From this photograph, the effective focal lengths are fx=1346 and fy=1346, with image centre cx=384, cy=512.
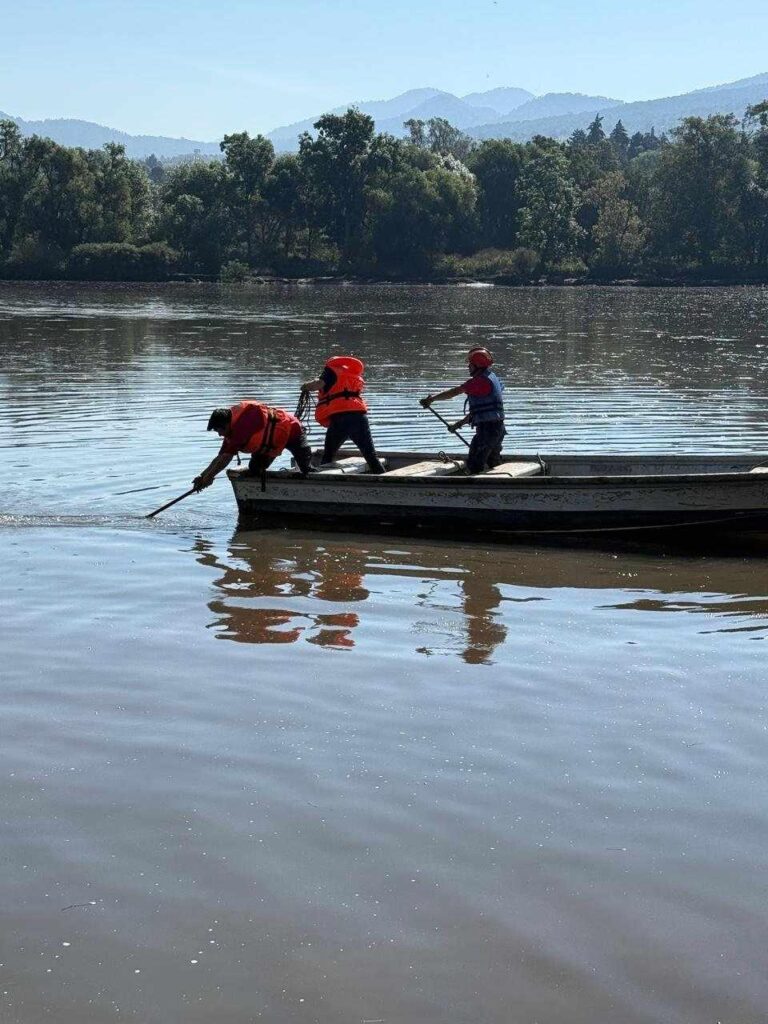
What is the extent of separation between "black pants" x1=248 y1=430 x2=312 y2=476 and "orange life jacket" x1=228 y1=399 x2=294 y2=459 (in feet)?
0.36

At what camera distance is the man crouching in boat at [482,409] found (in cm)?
1421

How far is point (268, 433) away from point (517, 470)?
106 inches

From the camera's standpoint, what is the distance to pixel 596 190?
387ft

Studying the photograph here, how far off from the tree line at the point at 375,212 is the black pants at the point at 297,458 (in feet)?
303

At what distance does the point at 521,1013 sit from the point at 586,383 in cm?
2525

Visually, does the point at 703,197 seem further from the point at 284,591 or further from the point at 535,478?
the point at 284,591

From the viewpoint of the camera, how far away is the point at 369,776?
23.4 feet

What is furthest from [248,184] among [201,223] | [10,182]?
[10,182]

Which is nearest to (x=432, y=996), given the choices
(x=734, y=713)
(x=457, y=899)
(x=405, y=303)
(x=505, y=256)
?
(x=457, y=899)

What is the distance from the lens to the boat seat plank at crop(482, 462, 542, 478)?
14298 mm

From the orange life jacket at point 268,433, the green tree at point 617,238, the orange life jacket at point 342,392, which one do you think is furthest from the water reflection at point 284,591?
the green tree at point 617,238

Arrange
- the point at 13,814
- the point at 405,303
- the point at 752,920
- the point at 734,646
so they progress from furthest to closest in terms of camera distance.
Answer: the point at 405,303, the point at 734,646, the point at 13,814, the point at 752,920

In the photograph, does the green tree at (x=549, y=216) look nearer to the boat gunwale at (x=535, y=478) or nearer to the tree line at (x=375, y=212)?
the tree line at (x=375, y=212)

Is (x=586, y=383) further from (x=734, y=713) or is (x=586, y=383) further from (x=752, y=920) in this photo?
(x=752, y=920)
